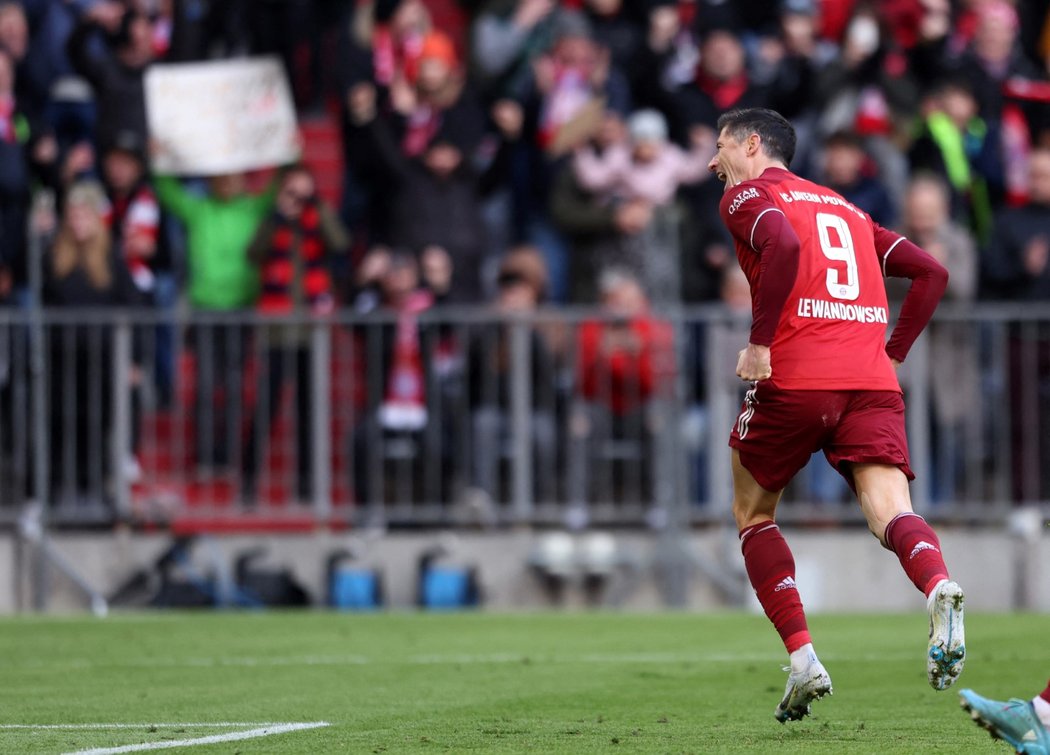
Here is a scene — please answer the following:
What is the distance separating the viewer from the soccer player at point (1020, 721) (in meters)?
6.05

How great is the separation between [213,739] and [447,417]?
839 cm

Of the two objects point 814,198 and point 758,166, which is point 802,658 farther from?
point 758,166

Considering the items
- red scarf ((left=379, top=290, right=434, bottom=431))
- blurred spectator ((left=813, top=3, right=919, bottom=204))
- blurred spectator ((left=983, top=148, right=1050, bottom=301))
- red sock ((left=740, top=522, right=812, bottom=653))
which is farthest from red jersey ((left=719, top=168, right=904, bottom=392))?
blurred spectator ((left=813, top=3, right=919, bottom=204))

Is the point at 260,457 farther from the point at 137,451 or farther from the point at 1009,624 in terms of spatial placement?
the point at 1009,624

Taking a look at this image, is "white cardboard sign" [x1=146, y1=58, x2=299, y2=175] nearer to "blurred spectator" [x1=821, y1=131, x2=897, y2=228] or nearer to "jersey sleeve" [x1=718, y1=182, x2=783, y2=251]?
"blurred spectator" [x1=821, y1=131, x2=897, y2=228]

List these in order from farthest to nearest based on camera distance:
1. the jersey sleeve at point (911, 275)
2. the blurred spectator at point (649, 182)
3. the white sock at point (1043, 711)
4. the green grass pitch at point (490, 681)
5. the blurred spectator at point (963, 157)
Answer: the blurred spectator at point (963, 157)
the blurred spectator at point (649, 182)
the jersey sleeve at point (911, 275)
the green grass pitch at point (490, 681)
the white sock at point (1043, 711)

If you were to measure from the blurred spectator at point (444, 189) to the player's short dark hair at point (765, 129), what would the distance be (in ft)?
26.2

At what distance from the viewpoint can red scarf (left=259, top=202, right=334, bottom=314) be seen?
A: 53.6 ft

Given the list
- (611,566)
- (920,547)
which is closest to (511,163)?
(611,566)

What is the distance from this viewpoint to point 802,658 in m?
7.70

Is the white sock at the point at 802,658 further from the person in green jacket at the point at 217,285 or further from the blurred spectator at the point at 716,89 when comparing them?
the blurred spectator at the point at 716,89

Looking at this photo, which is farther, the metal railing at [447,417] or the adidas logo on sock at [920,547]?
the metal railing at [447,417]

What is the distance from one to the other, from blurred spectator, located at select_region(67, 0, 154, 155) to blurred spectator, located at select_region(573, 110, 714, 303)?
3.54m

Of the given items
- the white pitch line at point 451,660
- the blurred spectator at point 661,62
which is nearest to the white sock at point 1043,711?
the white pitch line at point 451,660
